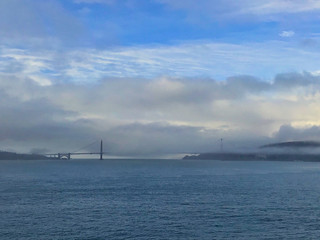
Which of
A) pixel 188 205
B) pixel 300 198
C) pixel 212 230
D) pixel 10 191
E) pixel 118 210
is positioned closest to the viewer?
pixel 212 230

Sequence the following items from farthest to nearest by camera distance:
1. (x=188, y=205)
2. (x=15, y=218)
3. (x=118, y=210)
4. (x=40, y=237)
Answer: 1. (x=188, y=205)
2. (x=118, y=210)
3. (x=15, y=218)
4. (x=40, y=237)

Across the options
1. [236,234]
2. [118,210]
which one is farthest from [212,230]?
[118,210]

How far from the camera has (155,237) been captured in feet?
126

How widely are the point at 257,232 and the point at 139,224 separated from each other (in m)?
13.1

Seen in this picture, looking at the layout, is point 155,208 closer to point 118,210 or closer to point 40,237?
point 118,210

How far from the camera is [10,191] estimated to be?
7356cm

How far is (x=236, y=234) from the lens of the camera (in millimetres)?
38875

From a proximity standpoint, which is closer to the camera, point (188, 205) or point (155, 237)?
point (155, 237)

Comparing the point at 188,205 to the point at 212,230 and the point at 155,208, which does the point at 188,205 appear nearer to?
the point at 155,208

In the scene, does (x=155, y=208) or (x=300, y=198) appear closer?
(x=155, y=208)

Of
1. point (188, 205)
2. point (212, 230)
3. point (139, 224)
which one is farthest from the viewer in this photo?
point (188, 205)

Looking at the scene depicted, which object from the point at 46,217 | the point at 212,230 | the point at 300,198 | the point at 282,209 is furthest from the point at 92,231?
the point at 300,198

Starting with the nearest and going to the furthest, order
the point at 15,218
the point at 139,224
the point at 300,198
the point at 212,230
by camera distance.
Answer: the point at 212,230 → the point at 139,224 → the point at 15,218 → the point at 300,198

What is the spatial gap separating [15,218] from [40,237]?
10.3 m
